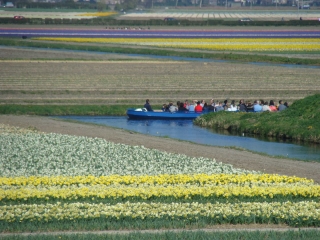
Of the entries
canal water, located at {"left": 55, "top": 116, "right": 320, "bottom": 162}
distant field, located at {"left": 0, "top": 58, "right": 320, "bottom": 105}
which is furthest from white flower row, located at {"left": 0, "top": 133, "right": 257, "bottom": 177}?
distant field, located at {"left": 0, "top": 58, "right": 320, "bottom": 105}

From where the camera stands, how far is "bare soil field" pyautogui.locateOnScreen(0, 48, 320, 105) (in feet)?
167

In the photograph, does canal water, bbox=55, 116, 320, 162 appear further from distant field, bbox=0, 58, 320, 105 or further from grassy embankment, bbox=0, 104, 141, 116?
distant field, bbox=0, 58, 320, 105

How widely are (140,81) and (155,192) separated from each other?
37034 millimetres

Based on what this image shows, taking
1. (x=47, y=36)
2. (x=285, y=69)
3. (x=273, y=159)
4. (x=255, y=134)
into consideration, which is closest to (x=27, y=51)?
(x=47, y=36)

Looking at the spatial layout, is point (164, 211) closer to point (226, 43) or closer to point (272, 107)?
point (272, 107)

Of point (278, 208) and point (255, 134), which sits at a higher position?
point (278, 208)

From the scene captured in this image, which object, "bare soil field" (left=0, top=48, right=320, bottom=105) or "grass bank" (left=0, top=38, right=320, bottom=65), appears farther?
"grass bank" (left=0, top=38, right=320, bottom=65)

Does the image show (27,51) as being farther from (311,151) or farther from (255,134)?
(311,151)

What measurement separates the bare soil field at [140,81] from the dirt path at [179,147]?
10057mm

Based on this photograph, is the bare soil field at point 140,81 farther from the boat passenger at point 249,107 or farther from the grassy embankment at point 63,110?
the boat passenger at point 249,107

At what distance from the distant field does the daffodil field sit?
77.7 feet

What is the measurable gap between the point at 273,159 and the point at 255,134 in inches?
470

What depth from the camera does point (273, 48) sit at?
7700 cm

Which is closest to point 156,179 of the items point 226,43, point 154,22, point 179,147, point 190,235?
point 190,235
